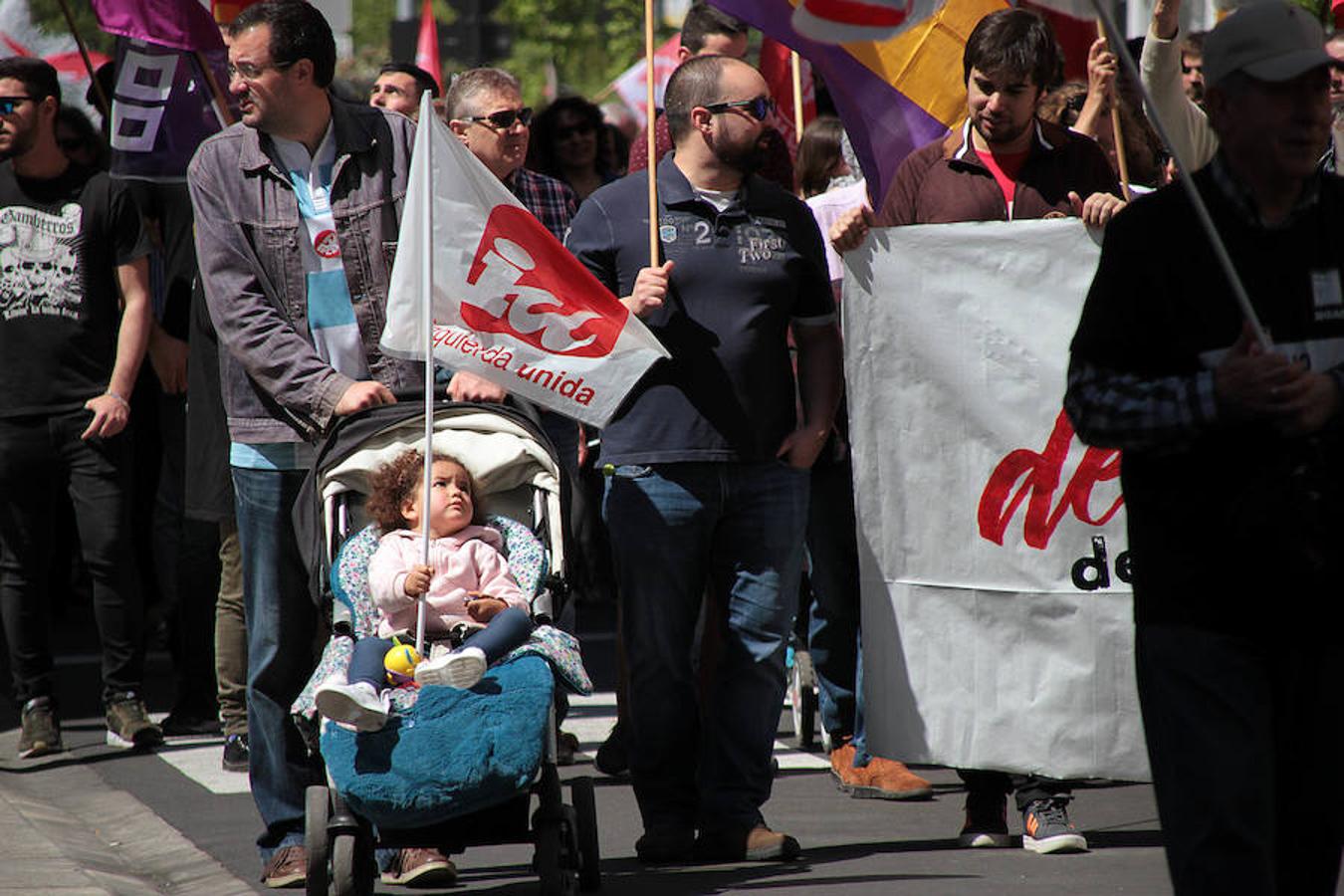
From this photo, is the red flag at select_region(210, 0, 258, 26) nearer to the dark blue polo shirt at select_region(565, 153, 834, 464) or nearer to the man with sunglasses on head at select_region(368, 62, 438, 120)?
the man with sunglasses on head at select_region(368, 62, 438, 120)

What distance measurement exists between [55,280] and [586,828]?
397 cm

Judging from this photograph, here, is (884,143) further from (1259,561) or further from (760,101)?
(1259,561)

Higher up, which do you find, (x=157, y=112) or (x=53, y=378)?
(x=157, y=112)

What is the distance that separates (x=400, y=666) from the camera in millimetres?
6043

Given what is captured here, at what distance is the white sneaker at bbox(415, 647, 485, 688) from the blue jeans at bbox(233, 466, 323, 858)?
0.79 metres

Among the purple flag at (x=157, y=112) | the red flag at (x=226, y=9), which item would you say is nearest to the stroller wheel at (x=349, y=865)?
the purple flag at (x=157, y=112)

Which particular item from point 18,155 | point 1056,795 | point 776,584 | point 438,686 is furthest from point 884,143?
point 18,155

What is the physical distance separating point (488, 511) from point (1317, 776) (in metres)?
3.12

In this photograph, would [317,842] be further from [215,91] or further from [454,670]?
[215,91]

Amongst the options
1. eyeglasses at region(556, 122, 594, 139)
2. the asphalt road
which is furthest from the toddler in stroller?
eyeglasses at region(556, 122, 594, 139)

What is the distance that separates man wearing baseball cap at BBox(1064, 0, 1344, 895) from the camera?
405 cm

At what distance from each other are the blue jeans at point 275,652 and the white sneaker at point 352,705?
0.84 metres

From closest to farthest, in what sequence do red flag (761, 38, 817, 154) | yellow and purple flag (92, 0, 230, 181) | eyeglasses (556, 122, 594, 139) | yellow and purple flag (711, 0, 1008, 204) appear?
1. yellow and purple flag (711, 0, 1008, 204)
2. yellow and purple flag (92, 0, 230, 181)
3. eyeglasses (556, 122, 594, 139)
4. red flag (761, 38, 817, 154)

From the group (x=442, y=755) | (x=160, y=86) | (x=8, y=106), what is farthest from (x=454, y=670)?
(x=160, y=86)
